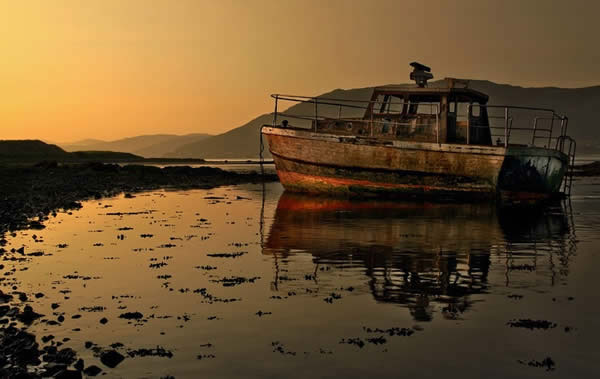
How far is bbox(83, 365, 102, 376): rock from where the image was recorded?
7551mm

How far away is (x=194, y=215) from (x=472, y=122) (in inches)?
567

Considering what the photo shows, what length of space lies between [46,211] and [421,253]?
61.1 feet

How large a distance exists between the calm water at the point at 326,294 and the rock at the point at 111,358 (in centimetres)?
10

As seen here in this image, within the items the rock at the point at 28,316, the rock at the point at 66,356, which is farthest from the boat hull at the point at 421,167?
the rock at the point at 66,356

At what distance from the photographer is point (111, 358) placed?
26.3 ft

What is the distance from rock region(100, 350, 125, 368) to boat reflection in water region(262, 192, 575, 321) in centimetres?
435

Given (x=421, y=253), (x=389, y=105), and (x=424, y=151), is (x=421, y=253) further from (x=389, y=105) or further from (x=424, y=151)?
(x=389, y=105)

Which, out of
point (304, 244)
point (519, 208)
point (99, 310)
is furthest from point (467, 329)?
point (519, 208)

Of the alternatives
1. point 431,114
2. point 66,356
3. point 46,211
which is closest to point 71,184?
point 46,211

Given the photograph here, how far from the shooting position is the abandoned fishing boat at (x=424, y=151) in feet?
97.1

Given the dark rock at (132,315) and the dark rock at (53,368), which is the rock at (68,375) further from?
the dark rock at (132,315)

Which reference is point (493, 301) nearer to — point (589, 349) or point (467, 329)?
point (467, 329)

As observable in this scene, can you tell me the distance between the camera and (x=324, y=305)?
10820mm

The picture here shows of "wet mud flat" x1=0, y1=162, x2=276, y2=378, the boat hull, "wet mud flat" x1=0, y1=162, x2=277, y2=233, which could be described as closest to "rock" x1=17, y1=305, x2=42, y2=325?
"wet mud flat" x1=0, y1=162, x2=276, y2=378
